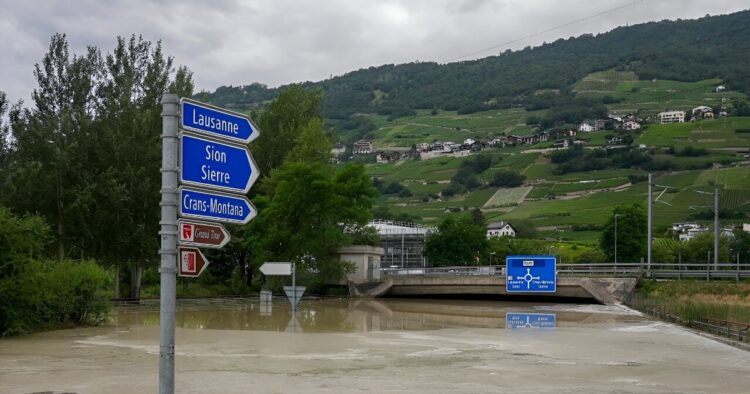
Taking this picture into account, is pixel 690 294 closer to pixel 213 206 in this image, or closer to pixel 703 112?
pixel 213 206

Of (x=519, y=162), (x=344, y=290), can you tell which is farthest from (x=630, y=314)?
(x=519, y=162)

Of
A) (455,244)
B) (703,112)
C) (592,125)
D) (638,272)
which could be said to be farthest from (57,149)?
(592,125)

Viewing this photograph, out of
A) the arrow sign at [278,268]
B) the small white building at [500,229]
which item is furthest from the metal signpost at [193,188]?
the small white building at [500,229]

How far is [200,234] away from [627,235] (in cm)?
8284

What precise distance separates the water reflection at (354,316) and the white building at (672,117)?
122 meters

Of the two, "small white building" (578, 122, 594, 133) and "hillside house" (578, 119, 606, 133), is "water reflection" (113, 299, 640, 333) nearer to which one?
"hillside house" (578, 119, 606, 133)

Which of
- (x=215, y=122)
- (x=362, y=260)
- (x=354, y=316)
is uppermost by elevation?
(x=215, y=122)

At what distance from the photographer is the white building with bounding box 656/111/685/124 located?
165 metres

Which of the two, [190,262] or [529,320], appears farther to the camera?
[529,320]

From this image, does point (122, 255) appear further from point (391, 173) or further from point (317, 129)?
point (391, 173)

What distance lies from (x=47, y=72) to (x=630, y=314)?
3812 cm


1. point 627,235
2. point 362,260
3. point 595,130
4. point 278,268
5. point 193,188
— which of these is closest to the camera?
point 193,188

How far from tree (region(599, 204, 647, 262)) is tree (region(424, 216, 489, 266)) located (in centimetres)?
1655

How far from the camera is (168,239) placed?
7004mm
